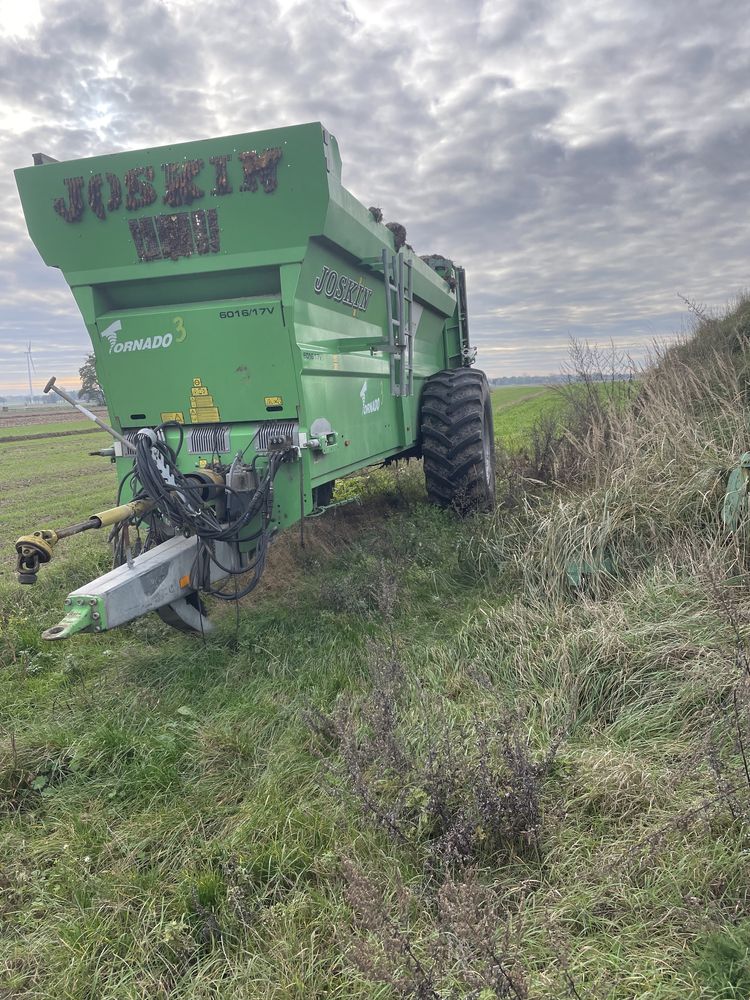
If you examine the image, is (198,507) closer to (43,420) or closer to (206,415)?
(206,415)

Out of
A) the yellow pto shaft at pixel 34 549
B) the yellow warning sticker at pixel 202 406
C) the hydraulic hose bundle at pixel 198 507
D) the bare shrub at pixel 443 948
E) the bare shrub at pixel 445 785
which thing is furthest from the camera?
the yellow warning sticker at pixel 202 406

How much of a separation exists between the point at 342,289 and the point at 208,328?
1.03m

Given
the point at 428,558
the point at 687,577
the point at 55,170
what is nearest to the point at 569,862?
the point at 687,577

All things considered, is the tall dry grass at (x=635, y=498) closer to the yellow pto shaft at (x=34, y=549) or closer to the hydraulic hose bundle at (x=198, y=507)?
the hydraulic hose bundle at (x=198, y=507)

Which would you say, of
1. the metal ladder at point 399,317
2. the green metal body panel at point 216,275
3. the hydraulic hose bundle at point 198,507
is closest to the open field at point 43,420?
the metal ladder at point 399,317

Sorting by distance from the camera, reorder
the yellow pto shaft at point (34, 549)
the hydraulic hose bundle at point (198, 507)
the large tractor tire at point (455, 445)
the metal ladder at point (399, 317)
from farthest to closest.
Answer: the large tractor tire at point (455, 445)
the metal ladder at point (399, 317)
the hydraulic hose bundle at point (198, 507)
the yellow pto shaft at point (34, 549)

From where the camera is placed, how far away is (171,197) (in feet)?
12.8

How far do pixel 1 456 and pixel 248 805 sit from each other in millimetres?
21257

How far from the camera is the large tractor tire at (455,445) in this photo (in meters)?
6.08

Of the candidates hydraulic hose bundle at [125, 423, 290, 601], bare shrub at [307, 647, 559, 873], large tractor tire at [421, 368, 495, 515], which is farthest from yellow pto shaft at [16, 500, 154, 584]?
large tractor tire at [421, 368, 495, 515]

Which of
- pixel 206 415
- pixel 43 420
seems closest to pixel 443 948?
pixel 206 415

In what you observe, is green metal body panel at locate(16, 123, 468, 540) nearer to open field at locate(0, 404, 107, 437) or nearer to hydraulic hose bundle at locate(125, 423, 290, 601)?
hydraulic hose bundle at locate(125, 423, 290, 601)

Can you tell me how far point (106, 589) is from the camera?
10.6 ft

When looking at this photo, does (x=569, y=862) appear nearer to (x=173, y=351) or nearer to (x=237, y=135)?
(x=173, y=351)
